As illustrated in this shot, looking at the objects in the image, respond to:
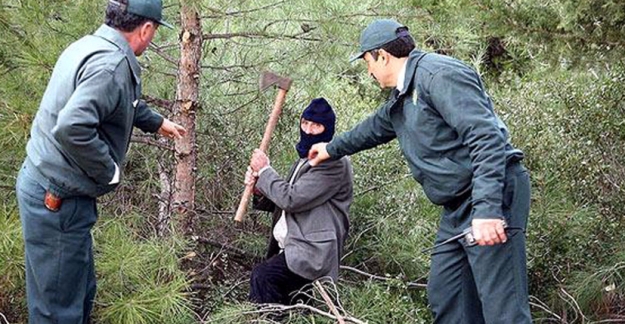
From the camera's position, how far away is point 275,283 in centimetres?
441

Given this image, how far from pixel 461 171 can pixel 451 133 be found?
0.16 m

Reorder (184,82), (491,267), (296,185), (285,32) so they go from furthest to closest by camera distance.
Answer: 1. (285,32)
2. (184,82)
3. (296,185)
4. (491,267)

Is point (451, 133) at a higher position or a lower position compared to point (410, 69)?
lower

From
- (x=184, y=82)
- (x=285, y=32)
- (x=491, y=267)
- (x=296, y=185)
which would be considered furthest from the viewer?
(x=285, y=32)

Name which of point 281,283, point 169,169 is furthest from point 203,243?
point 281,283

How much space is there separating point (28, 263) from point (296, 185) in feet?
4.37

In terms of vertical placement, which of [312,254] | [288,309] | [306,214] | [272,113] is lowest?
[288,309]

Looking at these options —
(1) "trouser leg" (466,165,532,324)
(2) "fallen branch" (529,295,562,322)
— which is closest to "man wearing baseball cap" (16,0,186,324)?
(1) "trouser leg" (466,165,532,324)

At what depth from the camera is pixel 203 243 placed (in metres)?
5.11

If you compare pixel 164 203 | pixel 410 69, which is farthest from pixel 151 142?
pixel 410 69

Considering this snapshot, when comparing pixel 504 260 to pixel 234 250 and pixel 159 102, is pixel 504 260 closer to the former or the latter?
pixel 234 250

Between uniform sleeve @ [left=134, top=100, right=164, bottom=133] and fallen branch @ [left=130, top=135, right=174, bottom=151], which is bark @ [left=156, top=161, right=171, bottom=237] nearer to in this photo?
fallen branch @ [left=130, top=135, right=174, bottom=151]

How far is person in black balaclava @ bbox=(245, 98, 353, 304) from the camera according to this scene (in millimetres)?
4375

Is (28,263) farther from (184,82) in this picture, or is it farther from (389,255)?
(389,255)
